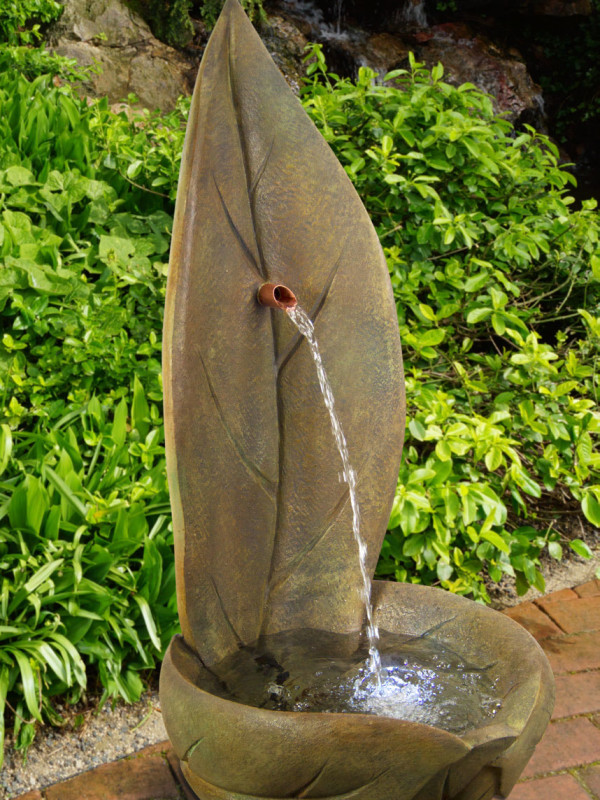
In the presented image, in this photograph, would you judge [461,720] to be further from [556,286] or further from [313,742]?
[556,286]

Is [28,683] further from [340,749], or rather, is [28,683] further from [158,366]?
[158,366]

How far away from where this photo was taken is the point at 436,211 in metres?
3.61

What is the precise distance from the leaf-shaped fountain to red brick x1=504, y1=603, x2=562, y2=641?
3.65ft

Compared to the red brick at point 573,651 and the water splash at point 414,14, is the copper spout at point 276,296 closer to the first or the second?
the red brick at point 573,651

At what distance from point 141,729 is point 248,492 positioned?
1.03 meters

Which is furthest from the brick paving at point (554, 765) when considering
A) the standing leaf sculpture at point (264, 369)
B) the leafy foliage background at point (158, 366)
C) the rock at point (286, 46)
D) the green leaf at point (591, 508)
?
the rock at point (286, 46)

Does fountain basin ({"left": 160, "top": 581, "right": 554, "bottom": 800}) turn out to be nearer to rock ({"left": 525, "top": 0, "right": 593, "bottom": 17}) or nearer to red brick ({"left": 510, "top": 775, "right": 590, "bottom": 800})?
red brick ({"left": 510, "top": 775, "right": 590, "bottom": 800})

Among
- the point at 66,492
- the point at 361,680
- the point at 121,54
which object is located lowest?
the point at 66,492

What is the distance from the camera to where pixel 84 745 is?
2225 millimetres

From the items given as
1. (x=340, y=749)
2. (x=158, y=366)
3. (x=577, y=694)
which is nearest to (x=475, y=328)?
(x=158, y=366)

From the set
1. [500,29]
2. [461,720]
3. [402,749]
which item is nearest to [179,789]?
[461,720]

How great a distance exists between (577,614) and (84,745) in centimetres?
182

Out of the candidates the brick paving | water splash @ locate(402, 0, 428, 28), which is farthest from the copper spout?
water splash @ locate(402, 0, 428, 28)

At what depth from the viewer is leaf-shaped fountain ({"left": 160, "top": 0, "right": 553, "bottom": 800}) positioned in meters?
1.30
